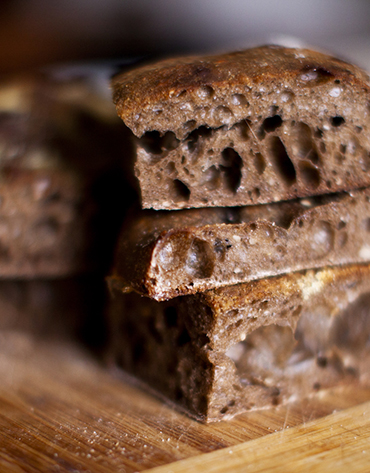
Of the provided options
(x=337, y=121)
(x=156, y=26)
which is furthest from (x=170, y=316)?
(x=156, y=26)

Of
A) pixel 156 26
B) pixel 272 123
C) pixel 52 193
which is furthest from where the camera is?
pixel 156 26

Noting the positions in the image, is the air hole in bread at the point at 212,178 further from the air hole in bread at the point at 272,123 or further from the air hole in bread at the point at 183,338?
the air hole in bread at the point at 183,338

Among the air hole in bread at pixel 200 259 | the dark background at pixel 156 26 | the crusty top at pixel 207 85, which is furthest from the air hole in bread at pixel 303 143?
the dark background at pixel 156 26

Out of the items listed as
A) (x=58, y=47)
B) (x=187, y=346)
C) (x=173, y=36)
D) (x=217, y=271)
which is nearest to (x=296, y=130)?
(x=217, y=271)

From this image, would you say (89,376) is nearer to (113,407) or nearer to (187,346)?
(113,407)

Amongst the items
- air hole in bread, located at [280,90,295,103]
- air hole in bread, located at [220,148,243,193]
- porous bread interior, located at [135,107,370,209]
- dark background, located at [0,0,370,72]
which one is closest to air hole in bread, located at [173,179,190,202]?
porous bread interior, located at [135,107,370,209]

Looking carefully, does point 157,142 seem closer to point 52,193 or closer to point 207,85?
point 207,85
